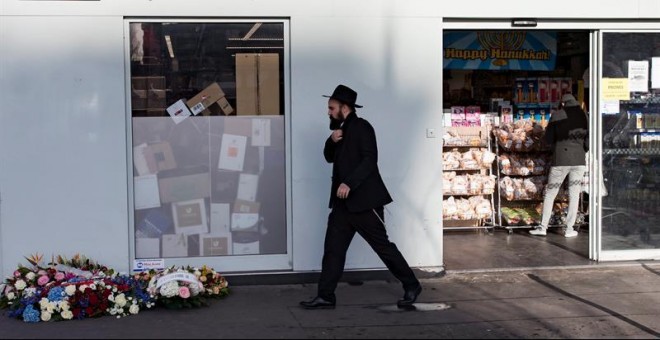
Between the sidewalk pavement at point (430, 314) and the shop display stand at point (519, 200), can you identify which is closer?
the sidewalk pavement at point (430, 314)

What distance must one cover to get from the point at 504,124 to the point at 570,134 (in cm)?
118

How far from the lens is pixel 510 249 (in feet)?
34.3

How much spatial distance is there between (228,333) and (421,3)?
3878 mm

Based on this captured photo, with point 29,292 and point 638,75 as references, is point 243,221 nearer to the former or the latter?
point 29,292

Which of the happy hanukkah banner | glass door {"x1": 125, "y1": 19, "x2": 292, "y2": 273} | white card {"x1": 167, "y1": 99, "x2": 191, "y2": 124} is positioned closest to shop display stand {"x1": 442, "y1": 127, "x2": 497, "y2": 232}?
the happy hanukkah banner

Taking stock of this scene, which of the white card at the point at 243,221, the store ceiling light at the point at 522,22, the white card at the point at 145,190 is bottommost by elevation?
the white card at the point at 243,221

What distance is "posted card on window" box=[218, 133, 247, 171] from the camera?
852 centimetres

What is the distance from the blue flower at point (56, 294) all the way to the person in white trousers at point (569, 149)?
6549mm

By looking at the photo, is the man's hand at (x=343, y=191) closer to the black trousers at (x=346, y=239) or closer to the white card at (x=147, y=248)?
the black trousers at (x=346, y=239)

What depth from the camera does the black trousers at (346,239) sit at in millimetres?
7430

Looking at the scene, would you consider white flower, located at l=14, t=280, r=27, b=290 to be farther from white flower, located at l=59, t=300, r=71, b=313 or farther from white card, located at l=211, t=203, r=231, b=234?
white card, located at l=211, t=203, r=231, b=234

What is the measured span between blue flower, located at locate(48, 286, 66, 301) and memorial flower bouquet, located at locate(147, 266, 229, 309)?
74cm

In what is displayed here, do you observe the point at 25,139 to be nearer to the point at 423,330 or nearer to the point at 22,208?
the point at 22,208

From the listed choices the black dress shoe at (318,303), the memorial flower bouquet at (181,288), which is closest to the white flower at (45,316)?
the memorial flower bouquet at (181,288)
